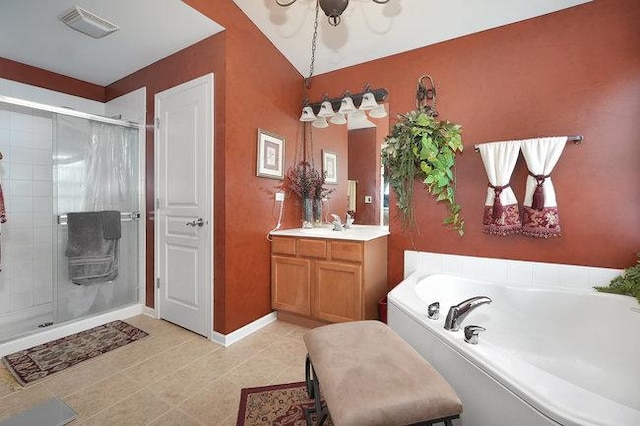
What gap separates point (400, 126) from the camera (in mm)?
2248

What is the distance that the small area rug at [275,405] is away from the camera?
4.72 ft

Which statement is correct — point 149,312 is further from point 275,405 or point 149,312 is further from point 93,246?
point 275,405

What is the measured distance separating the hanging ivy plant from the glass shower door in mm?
2540

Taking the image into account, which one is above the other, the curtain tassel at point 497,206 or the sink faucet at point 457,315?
the curtain tassel at point 497,206

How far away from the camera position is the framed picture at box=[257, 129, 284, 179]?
2461 mm

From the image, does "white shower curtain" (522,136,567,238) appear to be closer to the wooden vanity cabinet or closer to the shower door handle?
the wooden vanity cabinet

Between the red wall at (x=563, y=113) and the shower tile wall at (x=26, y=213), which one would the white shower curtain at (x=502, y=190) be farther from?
the shower tile wall at (x=26, y=213)

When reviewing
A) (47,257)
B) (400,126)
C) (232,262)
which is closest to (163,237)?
(232,262)

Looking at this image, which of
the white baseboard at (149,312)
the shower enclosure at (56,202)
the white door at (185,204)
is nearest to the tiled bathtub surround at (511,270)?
the white door at (185,204)

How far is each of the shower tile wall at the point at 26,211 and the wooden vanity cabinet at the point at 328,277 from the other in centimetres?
215

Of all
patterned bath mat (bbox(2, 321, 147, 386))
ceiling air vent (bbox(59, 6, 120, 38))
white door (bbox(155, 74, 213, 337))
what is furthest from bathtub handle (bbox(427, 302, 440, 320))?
ceiling air vent (bbox(59, 6, 120, 38))

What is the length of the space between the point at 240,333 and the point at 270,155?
61.7 inches

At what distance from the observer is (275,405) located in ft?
5.07

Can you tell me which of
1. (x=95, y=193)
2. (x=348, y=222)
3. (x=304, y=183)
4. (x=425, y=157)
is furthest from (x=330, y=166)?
(x=95, y=193)
